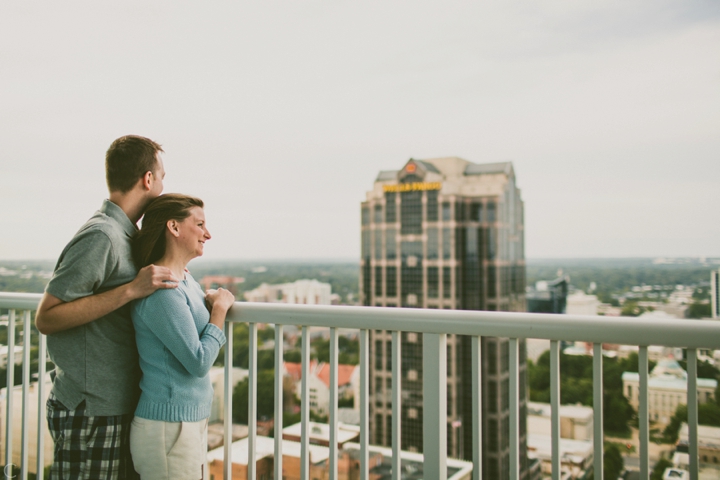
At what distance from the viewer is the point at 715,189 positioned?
1529cm

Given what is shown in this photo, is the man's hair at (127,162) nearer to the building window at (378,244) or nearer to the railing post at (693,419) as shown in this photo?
the railing post at (693,419)

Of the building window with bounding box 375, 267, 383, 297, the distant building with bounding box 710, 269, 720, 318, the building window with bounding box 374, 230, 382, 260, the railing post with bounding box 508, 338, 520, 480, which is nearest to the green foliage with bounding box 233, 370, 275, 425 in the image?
the railing post with bounding box 508, 338, 520, 480

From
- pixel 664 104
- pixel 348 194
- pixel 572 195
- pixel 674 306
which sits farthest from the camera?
pixel 348 194

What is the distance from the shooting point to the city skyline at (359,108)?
581cm

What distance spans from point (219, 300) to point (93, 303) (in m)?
0.34

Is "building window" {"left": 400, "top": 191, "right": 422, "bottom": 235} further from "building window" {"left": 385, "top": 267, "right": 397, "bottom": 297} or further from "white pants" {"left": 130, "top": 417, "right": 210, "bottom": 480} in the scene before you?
"white pants" {"left": 130, "top": 417, "right": 210, "bottom": 480}

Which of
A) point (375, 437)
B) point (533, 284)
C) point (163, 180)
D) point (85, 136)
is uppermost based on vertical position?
point (85, 136)

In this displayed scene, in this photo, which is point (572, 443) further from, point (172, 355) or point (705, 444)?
point (172, 355)

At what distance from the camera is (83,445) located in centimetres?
138

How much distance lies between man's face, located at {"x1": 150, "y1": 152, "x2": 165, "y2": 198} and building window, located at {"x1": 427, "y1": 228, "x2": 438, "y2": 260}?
1690 centimetres

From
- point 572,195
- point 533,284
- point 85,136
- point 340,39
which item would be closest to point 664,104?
point 572,195

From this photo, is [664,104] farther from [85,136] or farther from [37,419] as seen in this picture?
[37,419]

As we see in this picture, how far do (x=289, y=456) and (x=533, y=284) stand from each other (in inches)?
687

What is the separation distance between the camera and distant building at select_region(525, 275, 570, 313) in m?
15.1
